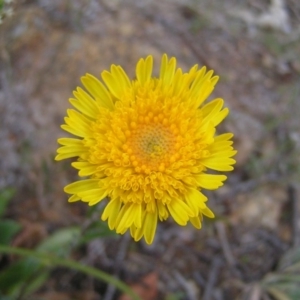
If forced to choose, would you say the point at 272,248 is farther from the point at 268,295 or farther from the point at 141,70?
the point at 141,70

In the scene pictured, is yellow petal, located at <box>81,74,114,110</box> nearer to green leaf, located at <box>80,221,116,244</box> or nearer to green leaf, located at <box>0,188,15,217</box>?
green leaf, located at <box>80,221,116,244</box>

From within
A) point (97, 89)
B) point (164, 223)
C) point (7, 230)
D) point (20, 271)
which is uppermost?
point (97, 89)

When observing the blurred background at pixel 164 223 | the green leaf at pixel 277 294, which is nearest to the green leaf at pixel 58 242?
the blurred background at pixel 164 223

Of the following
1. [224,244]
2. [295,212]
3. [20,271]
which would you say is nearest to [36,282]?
[20,271]

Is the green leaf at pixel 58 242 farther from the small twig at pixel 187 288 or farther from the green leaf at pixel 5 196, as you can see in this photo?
the small twig at pixel 187 288

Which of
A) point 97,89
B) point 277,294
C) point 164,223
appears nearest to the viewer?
point 97,89

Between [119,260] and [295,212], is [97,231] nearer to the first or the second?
[119,260]

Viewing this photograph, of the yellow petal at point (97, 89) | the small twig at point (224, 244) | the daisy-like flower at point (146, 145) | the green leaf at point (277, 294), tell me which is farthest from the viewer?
the small twig at point (224, 244)

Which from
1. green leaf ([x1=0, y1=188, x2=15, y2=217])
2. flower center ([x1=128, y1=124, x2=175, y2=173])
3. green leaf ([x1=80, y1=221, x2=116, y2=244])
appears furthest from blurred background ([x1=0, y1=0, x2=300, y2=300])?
flower center ([x1=128, y1=124, x2=175, y2=173])

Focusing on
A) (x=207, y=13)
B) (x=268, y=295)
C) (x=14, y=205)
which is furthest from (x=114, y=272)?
(x=207, y=13)
